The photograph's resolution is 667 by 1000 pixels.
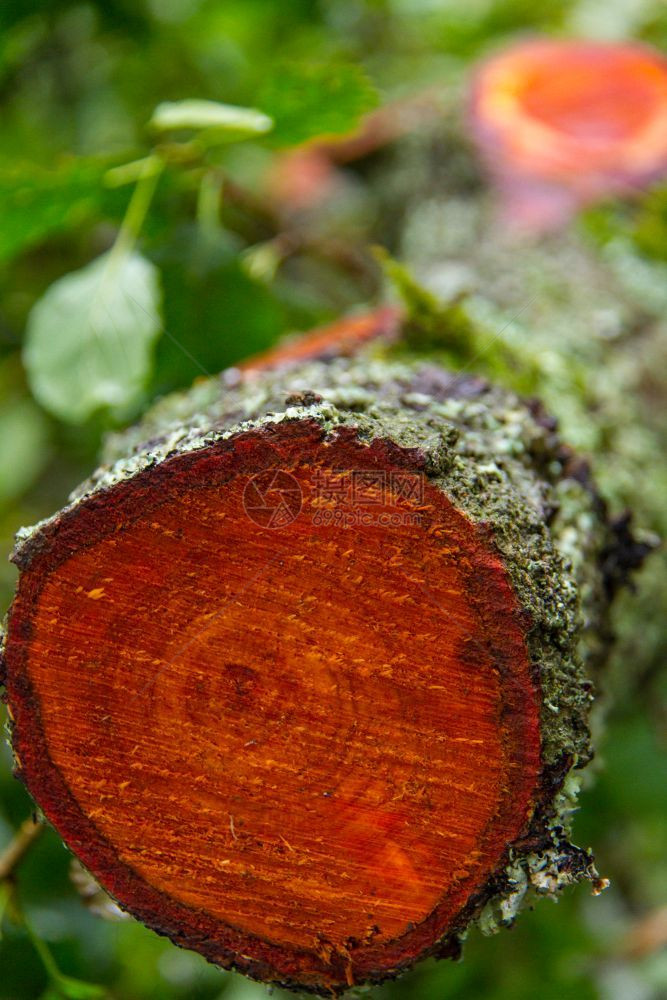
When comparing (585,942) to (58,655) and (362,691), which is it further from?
(58,655)

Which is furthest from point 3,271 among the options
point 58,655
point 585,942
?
point 585,942

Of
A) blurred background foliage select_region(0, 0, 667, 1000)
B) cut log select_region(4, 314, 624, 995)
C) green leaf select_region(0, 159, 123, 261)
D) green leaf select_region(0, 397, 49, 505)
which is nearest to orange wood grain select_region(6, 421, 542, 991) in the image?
cut log select_region(4, 314, 624, 995)

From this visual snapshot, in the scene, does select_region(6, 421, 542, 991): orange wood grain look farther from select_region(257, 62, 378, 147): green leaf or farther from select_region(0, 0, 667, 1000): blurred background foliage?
select_region(257, 62, 378, 147): green leaf

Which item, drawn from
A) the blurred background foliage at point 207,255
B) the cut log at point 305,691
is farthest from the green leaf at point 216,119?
the cut log at point 305,691

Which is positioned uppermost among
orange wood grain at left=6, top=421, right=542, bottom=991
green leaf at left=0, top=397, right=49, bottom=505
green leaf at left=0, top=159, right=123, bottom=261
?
green leaf at left=0, top=159, right=123, bottom=261

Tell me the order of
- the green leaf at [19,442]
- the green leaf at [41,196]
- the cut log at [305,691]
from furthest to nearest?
the green leaf at [19,442], the green leaf at [41,196], the cut log at [305,691]

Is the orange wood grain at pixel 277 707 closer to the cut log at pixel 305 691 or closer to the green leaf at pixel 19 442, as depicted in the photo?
the cut log at pixel 305 691

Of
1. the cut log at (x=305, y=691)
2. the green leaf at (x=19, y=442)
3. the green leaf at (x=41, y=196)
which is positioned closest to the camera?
the cut log at (x=305, y=691)
